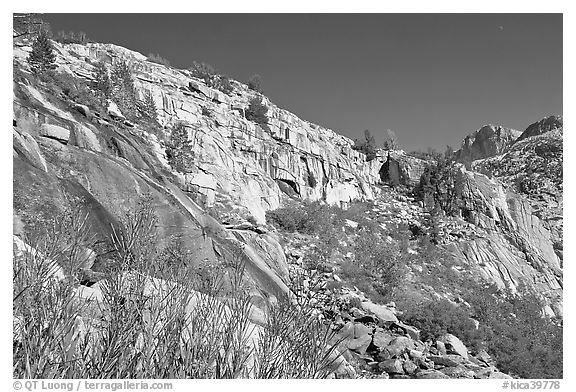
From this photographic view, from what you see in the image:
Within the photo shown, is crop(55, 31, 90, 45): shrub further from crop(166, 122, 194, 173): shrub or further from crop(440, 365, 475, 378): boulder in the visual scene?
crop(440, 365, 475, 378): boulder

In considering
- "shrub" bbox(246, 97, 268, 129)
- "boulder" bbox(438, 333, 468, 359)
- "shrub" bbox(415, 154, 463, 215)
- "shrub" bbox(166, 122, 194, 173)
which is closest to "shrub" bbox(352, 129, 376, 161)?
"shrub" bbox(415, 154, 463, 215)

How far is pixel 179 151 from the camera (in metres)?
20.5

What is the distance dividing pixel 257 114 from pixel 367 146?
12.7m

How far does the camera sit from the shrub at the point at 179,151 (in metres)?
19.7

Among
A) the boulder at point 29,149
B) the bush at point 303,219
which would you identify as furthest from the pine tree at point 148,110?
the boulder at point 29,149

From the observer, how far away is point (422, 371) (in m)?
11.2

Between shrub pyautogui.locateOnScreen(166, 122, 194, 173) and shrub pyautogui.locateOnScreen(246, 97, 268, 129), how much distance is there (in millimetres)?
9439

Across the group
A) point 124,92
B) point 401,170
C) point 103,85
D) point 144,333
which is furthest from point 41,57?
point 401,170

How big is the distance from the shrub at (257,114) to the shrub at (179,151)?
31.0 feet

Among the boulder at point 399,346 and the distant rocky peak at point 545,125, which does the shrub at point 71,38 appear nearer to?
the boulder at point 399,346

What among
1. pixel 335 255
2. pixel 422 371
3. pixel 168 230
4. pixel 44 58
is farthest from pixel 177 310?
pixel 44 58

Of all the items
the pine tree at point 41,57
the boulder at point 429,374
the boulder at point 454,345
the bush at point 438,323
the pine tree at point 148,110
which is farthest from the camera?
the pine tree at point 148,110

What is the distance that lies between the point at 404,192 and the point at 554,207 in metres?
14.5
